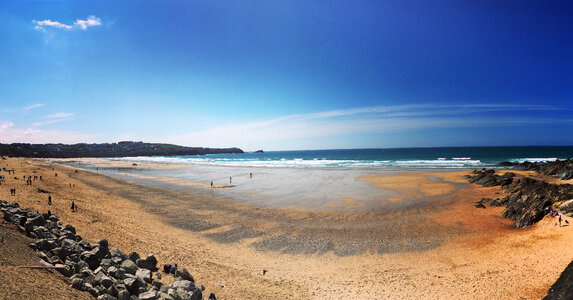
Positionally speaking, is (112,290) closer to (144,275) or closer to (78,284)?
(78,284)

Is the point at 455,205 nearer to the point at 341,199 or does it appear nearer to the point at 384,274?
the point at 341,199

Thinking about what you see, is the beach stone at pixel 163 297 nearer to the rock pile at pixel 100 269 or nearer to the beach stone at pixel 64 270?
the rock pile at pixel 100 269

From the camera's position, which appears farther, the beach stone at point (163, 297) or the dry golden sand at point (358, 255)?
the dry golden sand at point (358, 255)

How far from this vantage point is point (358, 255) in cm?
1007

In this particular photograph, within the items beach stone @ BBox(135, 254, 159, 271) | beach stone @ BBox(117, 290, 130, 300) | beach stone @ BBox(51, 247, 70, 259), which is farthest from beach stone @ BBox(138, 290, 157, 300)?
beach stone @ BBox(51, 247, 70, 259)

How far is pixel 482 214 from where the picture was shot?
15758 millimetres

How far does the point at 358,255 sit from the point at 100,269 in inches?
342

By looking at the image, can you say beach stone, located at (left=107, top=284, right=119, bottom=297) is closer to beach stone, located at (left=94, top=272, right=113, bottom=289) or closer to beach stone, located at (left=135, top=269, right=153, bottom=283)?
beach stone, located at (left=94, top=272, right=113, bottom=289)

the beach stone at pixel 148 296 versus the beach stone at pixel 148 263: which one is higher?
the beach stone at pixel 148 296

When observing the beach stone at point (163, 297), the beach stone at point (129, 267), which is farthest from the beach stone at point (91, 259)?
the beach stone at point (163, 297)

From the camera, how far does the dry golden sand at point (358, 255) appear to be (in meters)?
7.55

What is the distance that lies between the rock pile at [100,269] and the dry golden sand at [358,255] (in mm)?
1474

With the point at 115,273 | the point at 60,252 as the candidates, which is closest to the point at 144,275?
the point at 115,273

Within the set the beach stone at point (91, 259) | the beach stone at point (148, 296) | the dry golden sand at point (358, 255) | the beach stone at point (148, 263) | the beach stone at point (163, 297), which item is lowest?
the dry golden sand at point (358, 255)
